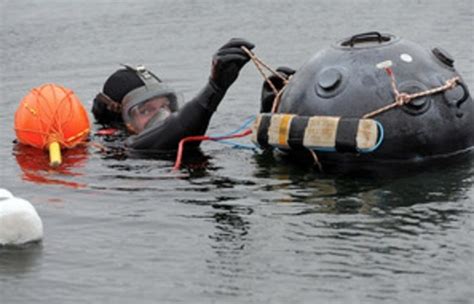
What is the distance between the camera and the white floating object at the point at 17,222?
729 centimetres

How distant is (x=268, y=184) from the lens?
28.8 feet

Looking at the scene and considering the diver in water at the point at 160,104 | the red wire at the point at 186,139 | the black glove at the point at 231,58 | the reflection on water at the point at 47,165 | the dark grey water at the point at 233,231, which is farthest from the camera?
the red wire at the point at 186,139

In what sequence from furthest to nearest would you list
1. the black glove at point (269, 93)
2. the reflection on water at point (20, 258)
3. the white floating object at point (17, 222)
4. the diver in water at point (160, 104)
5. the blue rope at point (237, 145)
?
the blue rope at point (237, 145) < the black glove at point (269, 93) < the diver in water at point (160, 104) < the white floating object at point (17, 222) < the reflection on water at point (20, 258)

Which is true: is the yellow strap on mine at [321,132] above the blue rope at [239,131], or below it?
above

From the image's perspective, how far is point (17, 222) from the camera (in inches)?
287

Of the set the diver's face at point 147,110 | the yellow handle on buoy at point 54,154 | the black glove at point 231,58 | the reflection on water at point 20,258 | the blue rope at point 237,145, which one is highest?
the black glove at point 231,58

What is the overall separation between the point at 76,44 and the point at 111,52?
0.98 meters

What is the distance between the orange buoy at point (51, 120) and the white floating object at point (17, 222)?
2854 mm

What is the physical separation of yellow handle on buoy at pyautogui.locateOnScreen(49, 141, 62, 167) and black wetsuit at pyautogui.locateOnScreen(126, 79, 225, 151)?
692 millimetres

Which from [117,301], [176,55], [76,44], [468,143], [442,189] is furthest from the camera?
[76,44]

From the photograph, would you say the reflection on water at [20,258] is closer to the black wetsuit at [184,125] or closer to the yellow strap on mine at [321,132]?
the yellow strap on mine at [321,132]

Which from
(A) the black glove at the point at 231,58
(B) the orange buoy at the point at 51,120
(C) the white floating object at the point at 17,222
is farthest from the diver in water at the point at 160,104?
(C) the white floating object at the point at 17,222

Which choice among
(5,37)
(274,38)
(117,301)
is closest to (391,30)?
(274,38)

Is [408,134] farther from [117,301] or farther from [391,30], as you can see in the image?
[391,30]
